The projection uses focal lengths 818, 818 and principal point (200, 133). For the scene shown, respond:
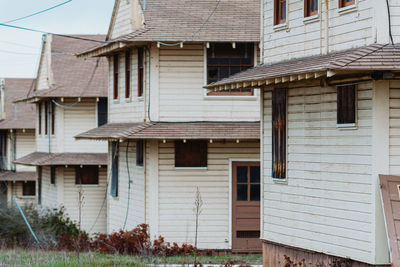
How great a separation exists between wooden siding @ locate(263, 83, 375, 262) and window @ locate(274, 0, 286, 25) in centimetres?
168

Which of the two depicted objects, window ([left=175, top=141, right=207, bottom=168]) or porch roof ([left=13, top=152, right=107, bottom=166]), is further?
porch roof ([left=13, top=152, right=107, bottom=166])

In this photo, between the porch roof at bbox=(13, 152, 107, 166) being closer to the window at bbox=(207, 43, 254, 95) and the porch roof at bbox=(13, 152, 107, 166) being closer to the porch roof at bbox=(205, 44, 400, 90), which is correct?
the window at bbox=(207, 43, 254, 95)

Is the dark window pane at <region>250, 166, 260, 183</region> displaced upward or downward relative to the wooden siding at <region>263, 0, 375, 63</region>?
downward

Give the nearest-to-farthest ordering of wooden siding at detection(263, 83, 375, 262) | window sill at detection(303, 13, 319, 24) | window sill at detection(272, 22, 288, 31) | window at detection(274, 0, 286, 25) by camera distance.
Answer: wooden siding at detection(263, 83, 375, 262)
window sill at detection(303, 13, 319, 24)
window sill at detection(272, 22, 288, 31)
window at detection(274, 0, 286, 25)

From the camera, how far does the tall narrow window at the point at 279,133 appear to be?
18156mm

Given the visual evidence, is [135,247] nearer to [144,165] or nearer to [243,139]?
[144,165]

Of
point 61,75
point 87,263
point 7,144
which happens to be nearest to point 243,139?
point 87,263

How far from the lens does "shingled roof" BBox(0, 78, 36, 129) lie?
1868 inches

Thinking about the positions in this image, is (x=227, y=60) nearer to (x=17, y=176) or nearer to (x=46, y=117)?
(x=46, y=117)

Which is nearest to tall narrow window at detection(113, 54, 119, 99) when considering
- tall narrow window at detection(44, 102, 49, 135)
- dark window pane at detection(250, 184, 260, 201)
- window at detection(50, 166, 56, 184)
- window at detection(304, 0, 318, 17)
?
dark window pane at detection(250, 184, 260, 201)

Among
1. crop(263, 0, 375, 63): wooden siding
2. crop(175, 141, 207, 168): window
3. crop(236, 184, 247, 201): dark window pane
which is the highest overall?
crop(263, 0, 375, 63): wooden siding

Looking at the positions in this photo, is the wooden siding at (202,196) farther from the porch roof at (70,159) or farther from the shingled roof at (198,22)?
the porch roof at (70,159)

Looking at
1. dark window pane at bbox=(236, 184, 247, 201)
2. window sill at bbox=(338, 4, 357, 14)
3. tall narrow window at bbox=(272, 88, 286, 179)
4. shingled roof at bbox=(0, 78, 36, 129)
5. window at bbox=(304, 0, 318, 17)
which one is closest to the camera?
window sill at bbox=(338, 4, 357, 14)

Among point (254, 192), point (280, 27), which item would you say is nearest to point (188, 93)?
point (254, 192)
